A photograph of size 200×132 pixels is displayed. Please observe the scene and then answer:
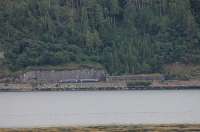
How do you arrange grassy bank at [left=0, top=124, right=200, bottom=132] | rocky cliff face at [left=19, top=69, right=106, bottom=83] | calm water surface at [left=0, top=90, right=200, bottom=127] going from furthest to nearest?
rocky cliff face at [left=19, top=69, right=106, bottom=83]
calm water surface at [left=0, top=90, right=200, bottom=127]
grassy bank at [left=0, top=124, right=200, bottom=132]

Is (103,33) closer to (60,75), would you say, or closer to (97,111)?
(60,75)

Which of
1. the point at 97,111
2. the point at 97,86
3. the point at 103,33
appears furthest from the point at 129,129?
the point at 103,33

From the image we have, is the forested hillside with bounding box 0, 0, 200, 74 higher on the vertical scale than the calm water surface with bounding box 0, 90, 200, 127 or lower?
higher

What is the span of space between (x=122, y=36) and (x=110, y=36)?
1.11 m

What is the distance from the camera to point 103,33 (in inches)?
3602

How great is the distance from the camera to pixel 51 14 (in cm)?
9231

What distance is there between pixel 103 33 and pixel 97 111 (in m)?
40.2

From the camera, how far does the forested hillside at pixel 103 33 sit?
84.2 m

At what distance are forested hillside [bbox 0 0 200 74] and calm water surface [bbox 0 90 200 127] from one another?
2078 centimetres

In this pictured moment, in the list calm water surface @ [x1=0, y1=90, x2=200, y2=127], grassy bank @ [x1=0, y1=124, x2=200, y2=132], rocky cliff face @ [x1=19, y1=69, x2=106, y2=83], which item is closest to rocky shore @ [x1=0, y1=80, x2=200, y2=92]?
rocky cliff face @ [x1=19, y1=69, x2=106, y2=83]

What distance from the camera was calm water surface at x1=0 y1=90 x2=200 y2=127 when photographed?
46.1 metres

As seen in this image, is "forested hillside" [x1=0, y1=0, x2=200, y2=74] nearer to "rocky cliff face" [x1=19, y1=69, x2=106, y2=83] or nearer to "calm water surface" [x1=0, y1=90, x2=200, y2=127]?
"rocky cliff face" [x1=19, y1=69, x2=106, y2=83]

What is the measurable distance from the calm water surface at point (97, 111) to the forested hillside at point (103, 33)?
20.8 m

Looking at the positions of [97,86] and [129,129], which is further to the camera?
[97,86]
